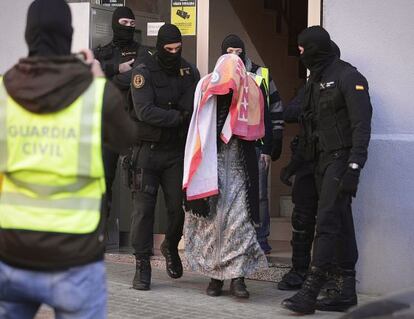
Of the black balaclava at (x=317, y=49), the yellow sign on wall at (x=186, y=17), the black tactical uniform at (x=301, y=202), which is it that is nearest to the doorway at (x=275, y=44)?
the yellow sign on wall at (x=186, y=17)

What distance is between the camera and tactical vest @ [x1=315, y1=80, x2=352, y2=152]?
5.78 metres

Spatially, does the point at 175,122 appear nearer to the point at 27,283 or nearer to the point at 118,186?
the point at 118,186

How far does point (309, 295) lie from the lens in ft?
19.2

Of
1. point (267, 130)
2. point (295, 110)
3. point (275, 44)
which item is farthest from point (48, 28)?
point (275, 44)

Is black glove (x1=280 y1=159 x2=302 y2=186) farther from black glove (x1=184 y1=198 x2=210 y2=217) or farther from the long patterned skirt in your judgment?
black glove (x1=184 y1=198 x2=210 y2=217)

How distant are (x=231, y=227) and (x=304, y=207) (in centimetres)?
62

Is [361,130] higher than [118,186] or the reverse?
higher

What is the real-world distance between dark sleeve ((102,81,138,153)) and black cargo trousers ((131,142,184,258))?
3368 millimetres

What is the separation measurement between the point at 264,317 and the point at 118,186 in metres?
2.80

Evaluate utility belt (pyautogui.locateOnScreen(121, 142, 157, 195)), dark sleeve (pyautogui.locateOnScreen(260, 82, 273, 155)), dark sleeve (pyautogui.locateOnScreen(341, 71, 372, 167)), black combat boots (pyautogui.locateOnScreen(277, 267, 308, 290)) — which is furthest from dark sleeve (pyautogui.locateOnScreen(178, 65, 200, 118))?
black combat boots (pyautogui.locateOnScreen(277, 267, 308, 290))

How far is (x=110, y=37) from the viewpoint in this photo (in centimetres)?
828

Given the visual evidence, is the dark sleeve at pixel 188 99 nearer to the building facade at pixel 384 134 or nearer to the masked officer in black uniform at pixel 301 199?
the masked officer in black uniform at pixel 301 199

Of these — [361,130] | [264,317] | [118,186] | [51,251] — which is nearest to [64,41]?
[51,251]

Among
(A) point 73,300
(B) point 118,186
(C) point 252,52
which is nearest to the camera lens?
(A) point 73,300
